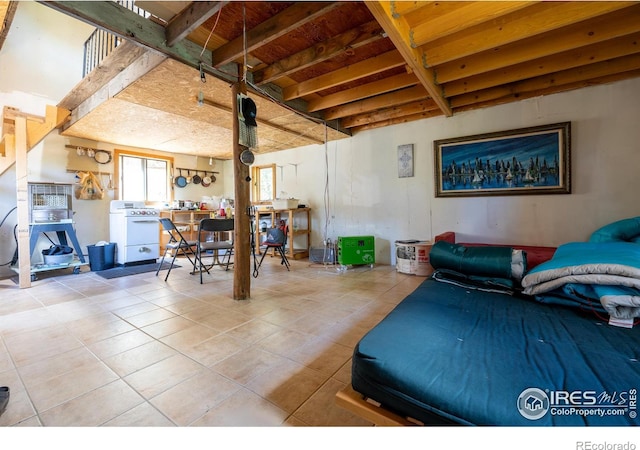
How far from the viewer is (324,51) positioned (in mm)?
2500

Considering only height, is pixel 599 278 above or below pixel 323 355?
above

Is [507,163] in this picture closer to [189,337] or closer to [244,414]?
[244,414]

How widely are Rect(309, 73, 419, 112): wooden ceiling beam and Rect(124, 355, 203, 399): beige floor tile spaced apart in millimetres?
3372

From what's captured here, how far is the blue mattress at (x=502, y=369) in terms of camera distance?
82 cm

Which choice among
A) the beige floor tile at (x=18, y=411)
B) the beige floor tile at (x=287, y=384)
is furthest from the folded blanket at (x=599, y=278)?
the beige floor tile at (x=18, y=411)

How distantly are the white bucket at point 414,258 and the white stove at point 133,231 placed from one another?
4378 mm

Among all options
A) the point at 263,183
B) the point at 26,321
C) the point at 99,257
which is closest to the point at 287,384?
the point at 26,321

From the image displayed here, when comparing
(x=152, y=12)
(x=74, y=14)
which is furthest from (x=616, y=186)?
(x=74, y=14)

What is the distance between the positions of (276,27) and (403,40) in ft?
3.44

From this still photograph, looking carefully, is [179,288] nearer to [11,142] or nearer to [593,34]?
[11,142]

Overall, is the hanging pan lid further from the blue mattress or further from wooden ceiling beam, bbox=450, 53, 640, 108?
the blue mattress

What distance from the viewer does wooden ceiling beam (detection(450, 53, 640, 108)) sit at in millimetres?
2754

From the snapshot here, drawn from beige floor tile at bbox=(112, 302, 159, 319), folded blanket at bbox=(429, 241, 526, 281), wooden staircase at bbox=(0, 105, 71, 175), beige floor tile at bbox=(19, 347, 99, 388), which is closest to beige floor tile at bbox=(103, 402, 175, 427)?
beige floor tile at bbox=(19, 347, 99, 388)

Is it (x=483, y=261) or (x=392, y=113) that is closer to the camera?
(x=483, y=261)
